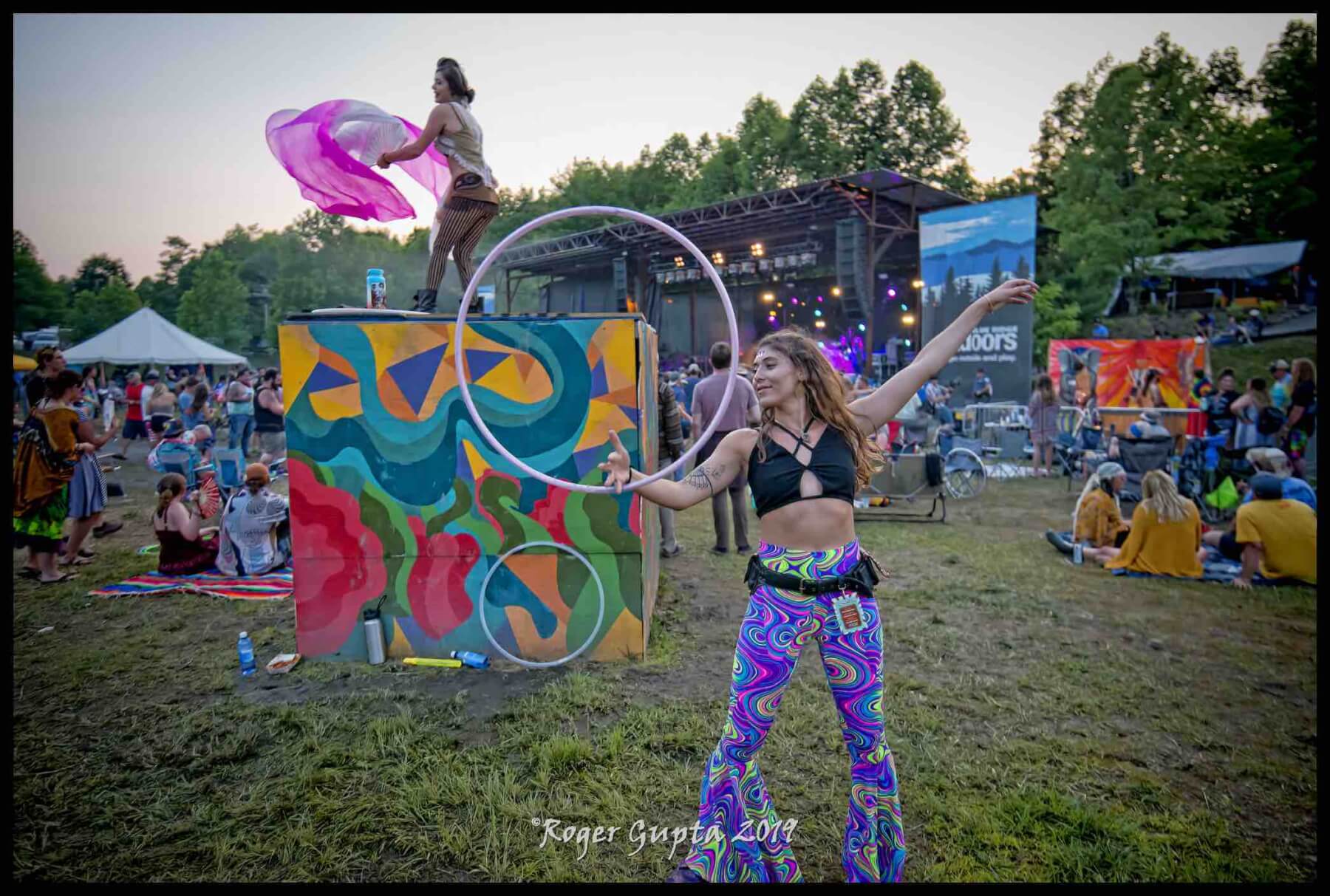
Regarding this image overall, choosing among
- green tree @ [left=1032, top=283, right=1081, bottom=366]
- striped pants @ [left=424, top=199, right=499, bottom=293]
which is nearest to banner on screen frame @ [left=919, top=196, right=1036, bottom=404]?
green tree @ [left=1032, top=283, right=1081, bottom=366]

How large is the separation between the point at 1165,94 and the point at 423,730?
37.9 meters

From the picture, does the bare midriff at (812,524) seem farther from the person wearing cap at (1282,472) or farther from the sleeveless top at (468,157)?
the person wearing cap at (1282,472)

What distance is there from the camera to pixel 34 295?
51031 mm

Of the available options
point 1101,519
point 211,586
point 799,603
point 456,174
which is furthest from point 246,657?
point 1101,519

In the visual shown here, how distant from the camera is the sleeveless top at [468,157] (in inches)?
183

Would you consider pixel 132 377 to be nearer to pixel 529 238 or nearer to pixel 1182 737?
pixel 1182 737

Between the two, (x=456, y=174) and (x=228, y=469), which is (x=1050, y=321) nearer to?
(x=228, y=469)

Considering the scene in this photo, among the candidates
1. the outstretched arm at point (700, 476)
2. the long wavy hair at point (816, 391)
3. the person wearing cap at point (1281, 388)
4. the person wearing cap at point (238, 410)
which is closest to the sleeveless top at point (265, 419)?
the person wearing cap at point (238, 410)

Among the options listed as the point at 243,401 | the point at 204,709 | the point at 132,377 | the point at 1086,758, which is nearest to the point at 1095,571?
the point at 1086,758

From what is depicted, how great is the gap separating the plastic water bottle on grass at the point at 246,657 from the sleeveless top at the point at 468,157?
11.1 feet

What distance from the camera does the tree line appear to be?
97.1 ft

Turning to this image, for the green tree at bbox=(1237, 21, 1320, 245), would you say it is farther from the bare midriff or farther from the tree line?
the bare midriff

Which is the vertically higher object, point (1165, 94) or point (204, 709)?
point (1165, 94)

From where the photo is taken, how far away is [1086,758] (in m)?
3.88
